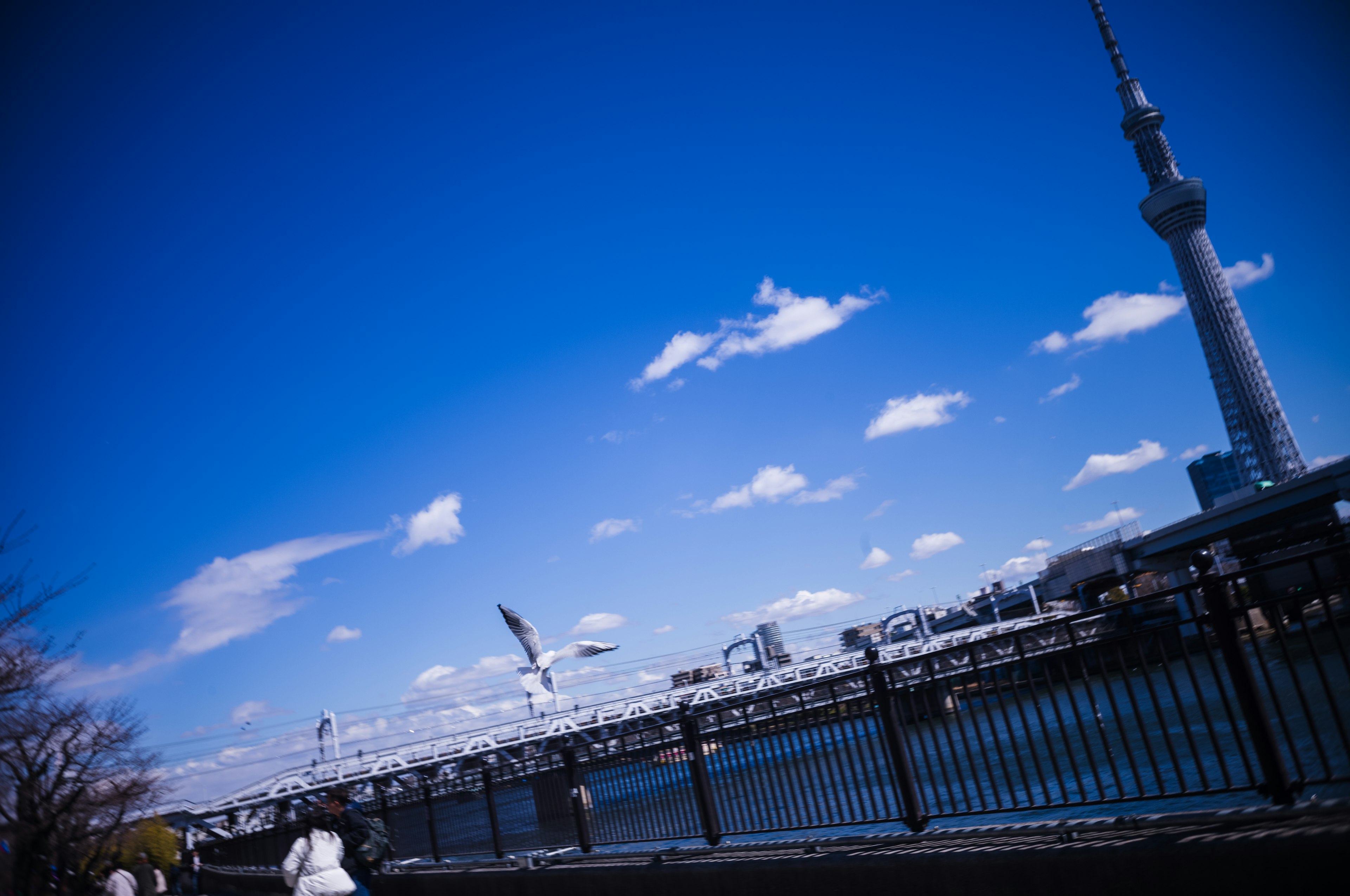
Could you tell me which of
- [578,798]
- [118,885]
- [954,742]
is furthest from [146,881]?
[954,742]

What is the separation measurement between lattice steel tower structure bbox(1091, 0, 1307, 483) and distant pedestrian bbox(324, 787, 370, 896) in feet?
417

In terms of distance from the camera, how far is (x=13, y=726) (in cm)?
1989

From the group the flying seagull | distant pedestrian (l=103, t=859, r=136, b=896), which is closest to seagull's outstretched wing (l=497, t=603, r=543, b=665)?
the flying seagull

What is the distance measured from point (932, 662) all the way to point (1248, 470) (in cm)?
13488

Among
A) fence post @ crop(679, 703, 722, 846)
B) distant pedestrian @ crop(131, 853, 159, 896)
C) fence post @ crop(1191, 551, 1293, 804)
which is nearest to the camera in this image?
fence post @ crop(1191, 551, 1293, 804)

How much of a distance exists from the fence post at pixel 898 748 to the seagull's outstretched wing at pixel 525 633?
89.4 ft

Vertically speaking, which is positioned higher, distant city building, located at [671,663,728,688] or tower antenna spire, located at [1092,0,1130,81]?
tower antenna spire, located at [1092,0,1130,81]

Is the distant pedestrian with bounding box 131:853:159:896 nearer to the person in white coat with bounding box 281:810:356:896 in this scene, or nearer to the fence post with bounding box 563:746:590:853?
the person in white coat with bounding box 281:810:356:896

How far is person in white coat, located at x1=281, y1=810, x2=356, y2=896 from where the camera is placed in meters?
7.11

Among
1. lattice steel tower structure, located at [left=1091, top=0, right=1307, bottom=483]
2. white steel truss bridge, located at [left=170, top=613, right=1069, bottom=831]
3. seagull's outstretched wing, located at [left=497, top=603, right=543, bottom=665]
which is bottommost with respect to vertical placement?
white steel truss bridge, located at [left=170, top=613, right=1069, bottom=831]

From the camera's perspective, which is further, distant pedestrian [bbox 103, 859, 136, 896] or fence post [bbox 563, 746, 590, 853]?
distant pedestrian [bbox 103, 859, 136, 896]

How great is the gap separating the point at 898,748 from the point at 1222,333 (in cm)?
13194

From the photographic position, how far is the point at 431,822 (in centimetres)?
1130

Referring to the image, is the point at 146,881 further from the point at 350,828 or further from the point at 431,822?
the point at 350,828
